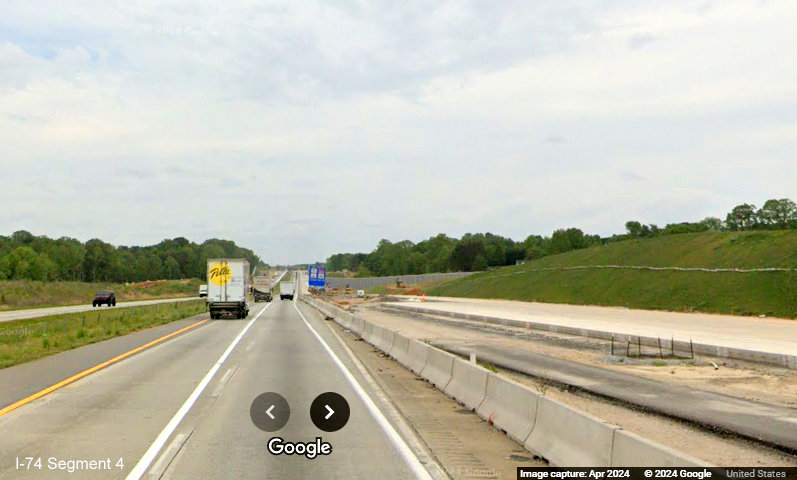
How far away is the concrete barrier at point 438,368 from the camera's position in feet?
49.2

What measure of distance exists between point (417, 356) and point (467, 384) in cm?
557

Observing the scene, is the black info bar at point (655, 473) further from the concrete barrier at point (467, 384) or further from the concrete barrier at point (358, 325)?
the concrete barrier at point (358, 325)

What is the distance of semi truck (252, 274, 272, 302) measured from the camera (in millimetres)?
105375

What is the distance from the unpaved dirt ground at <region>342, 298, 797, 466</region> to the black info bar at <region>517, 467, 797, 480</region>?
121cm

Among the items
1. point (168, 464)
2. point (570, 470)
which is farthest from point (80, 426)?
point (570, 470)

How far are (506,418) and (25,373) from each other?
530 inches

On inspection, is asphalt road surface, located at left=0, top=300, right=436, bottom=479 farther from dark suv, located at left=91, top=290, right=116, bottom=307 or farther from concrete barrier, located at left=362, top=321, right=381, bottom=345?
dark suv, located at left=91, top=290, right=116, bottom=307

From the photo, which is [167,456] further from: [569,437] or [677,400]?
[677,400]

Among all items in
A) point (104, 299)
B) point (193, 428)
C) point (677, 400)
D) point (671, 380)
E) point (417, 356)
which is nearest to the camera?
point (193, 428)

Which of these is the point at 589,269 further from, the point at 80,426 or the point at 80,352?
the point at 80,426

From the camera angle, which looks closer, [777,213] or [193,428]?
[193,428]

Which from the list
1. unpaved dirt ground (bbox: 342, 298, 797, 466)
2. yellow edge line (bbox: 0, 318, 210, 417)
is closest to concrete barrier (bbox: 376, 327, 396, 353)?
unpaved dirt ground (bbox: 342, 298, 797, 466)

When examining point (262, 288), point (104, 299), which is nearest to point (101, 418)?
point (104, 299)

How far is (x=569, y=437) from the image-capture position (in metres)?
7.95
